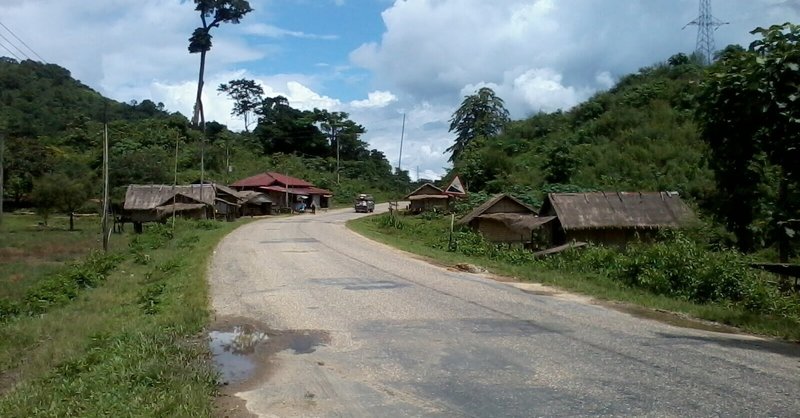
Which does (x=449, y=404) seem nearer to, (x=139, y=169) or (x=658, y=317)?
(x=658, y=317)

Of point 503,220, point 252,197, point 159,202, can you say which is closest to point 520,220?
point 503,220

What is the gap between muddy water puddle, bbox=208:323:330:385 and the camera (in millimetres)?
8227

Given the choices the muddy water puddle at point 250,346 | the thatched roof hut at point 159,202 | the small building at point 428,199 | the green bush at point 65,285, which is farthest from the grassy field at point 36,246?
the small building at point 428,199

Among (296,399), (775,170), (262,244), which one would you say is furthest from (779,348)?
(262,244)

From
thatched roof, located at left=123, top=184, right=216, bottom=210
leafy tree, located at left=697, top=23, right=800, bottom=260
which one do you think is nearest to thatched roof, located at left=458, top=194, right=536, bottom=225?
leafy tree, located at left=697, top=23, right=800, bottom=260

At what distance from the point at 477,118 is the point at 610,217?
165 feet

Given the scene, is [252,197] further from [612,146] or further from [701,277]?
[701,277]

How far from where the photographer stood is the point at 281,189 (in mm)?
71438

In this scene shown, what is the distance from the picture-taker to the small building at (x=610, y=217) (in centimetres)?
2816

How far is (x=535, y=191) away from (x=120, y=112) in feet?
257

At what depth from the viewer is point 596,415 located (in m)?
6.11

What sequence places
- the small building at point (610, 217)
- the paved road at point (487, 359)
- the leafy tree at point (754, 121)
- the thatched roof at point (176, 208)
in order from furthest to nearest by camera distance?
the thatched roof at point (176, 208)
the small building at point (610, 217)
the leafy tree at point (754, 121)
the paved road at point (487, 359)

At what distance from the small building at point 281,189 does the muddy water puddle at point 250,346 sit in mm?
58119

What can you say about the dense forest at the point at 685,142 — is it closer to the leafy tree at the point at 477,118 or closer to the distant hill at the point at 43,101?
the leafy tree at the point at 477,118
